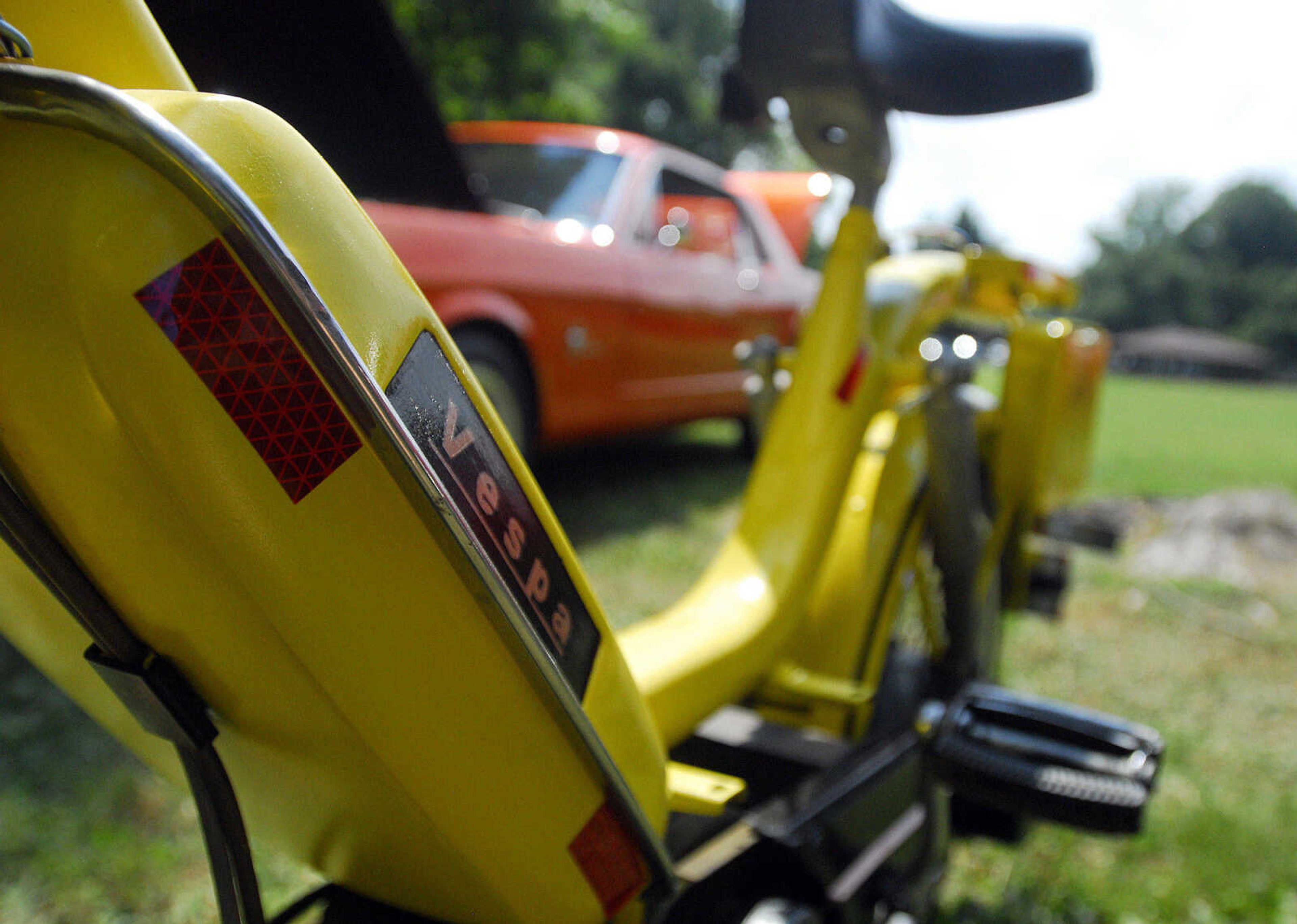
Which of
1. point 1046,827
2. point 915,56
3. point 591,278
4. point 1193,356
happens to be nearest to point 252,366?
point 915,56

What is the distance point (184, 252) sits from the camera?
0.51 meters

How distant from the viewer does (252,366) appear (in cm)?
53

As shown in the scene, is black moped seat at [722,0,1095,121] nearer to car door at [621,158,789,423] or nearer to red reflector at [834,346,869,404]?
red reflector at [834,346,869,404]

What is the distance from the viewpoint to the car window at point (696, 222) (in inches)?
174

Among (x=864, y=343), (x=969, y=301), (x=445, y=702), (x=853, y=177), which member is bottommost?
(x=969, y=301)

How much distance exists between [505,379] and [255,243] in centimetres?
309

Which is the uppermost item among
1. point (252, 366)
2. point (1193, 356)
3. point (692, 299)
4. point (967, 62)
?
point (252, 366)

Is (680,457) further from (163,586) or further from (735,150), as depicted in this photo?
(735,150)

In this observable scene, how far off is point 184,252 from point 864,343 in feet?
3.78

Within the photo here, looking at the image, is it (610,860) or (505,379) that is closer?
(610,860)

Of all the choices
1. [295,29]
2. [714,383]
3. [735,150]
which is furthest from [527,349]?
[735,150]

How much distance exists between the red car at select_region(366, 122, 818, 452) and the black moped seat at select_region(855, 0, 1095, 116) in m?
2.02

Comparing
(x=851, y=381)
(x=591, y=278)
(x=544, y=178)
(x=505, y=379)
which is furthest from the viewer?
(x=544, y=178)

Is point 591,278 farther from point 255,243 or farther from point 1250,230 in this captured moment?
point 1250,230
